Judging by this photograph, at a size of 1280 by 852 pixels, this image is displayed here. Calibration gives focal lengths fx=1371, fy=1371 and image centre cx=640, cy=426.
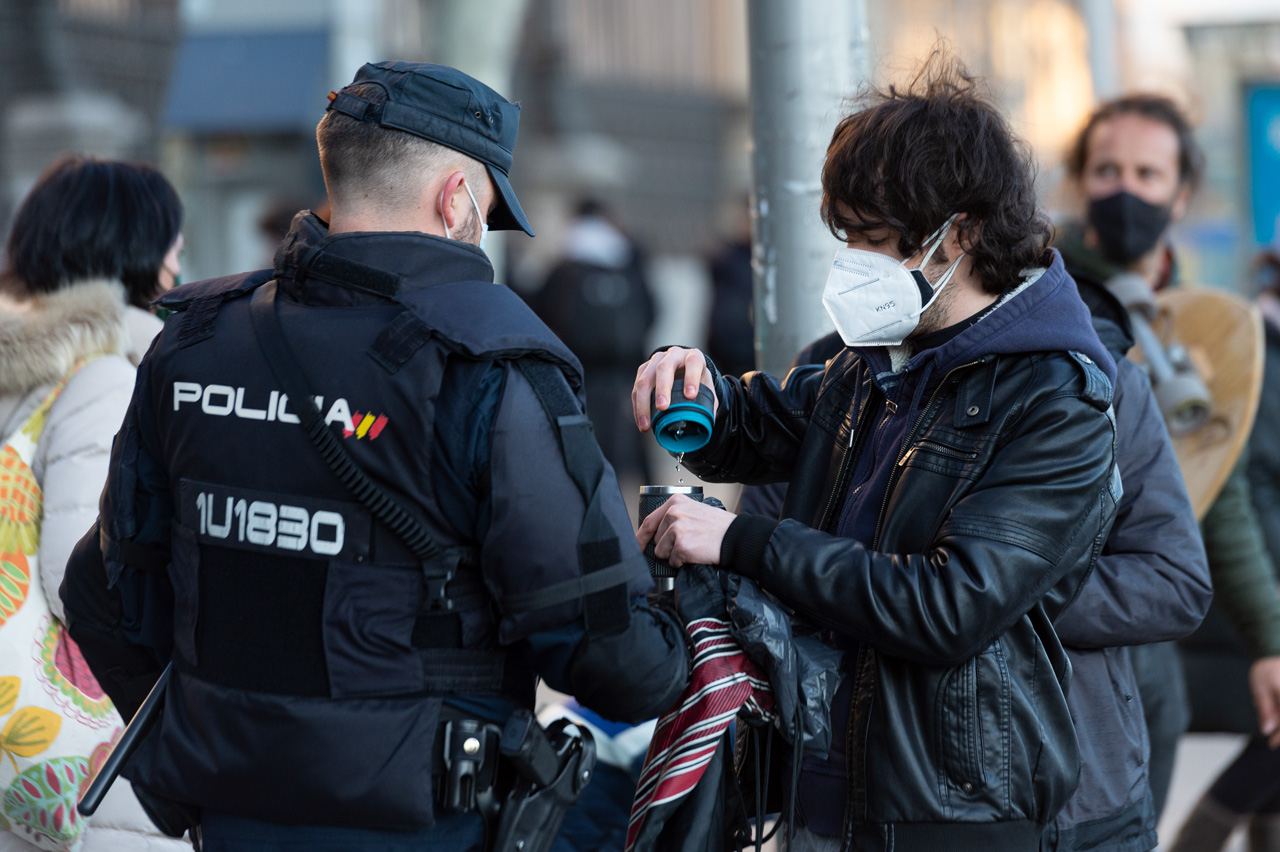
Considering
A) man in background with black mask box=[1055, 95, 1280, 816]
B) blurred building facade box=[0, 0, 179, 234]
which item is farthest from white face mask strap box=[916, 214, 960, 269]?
blurred building facade box=[0, 0, 179, 234]

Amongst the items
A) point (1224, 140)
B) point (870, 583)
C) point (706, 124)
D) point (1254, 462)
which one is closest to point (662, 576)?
point (870, 583)

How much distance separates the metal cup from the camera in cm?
225

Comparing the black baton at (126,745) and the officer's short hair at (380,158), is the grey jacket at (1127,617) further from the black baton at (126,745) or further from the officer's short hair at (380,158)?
the black baton at (126,745)

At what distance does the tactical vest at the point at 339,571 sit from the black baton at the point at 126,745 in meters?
0.12

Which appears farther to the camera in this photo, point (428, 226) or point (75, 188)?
point (75, 188)

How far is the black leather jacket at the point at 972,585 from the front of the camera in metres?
2.04

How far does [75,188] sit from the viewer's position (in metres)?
3.12

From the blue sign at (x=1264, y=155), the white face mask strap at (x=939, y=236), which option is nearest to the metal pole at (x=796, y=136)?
the white face mask strap at (x=939, y=236)

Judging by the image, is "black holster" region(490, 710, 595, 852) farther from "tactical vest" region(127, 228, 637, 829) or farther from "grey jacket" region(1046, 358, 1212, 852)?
"grey jacket" region(1046, 358, 1212, 852)

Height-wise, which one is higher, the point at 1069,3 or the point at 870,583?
the point at 1069,3

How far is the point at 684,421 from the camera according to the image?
244cm

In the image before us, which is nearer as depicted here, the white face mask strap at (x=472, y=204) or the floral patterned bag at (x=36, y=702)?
the white face mask strap at (x=472, y=204)

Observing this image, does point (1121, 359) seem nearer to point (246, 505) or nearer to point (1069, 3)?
point (246, 505)

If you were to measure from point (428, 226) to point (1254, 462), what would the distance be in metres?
2.75
